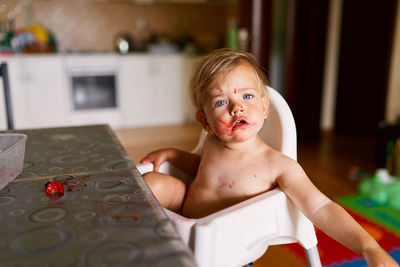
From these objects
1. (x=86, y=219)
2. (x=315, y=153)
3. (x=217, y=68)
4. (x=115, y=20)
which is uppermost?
(x=115, y=20)

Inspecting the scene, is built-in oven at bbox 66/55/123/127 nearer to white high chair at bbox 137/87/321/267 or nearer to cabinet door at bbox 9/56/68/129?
cabinet door at bbox 9/56/68/129

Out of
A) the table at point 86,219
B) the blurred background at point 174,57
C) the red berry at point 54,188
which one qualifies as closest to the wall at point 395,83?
the blurred background at point 174,57

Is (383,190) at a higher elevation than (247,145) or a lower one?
lower

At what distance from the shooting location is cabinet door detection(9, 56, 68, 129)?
368cm

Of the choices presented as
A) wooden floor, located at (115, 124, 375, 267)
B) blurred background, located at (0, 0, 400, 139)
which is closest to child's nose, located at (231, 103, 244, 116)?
wooden floor, located at (115, 124, 375, 267)

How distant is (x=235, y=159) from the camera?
3.10ft

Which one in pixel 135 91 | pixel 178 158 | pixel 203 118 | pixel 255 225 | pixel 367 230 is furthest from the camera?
pixel 135 91

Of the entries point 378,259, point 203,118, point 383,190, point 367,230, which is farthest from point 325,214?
point 383,190

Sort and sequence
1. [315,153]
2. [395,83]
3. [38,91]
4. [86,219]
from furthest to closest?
[38,91], [395,83], [315,153], [86,219]

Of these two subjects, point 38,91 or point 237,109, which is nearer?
point 237,109

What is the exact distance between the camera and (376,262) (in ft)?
2.09

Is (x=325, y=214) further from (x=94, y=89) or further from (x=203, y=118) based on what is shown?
(x=94, y=89)

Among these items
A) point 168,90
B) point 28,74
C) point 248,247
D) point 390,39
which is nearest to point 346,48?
point 390,39

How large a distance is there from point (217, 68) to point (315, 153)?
2.49 meters
